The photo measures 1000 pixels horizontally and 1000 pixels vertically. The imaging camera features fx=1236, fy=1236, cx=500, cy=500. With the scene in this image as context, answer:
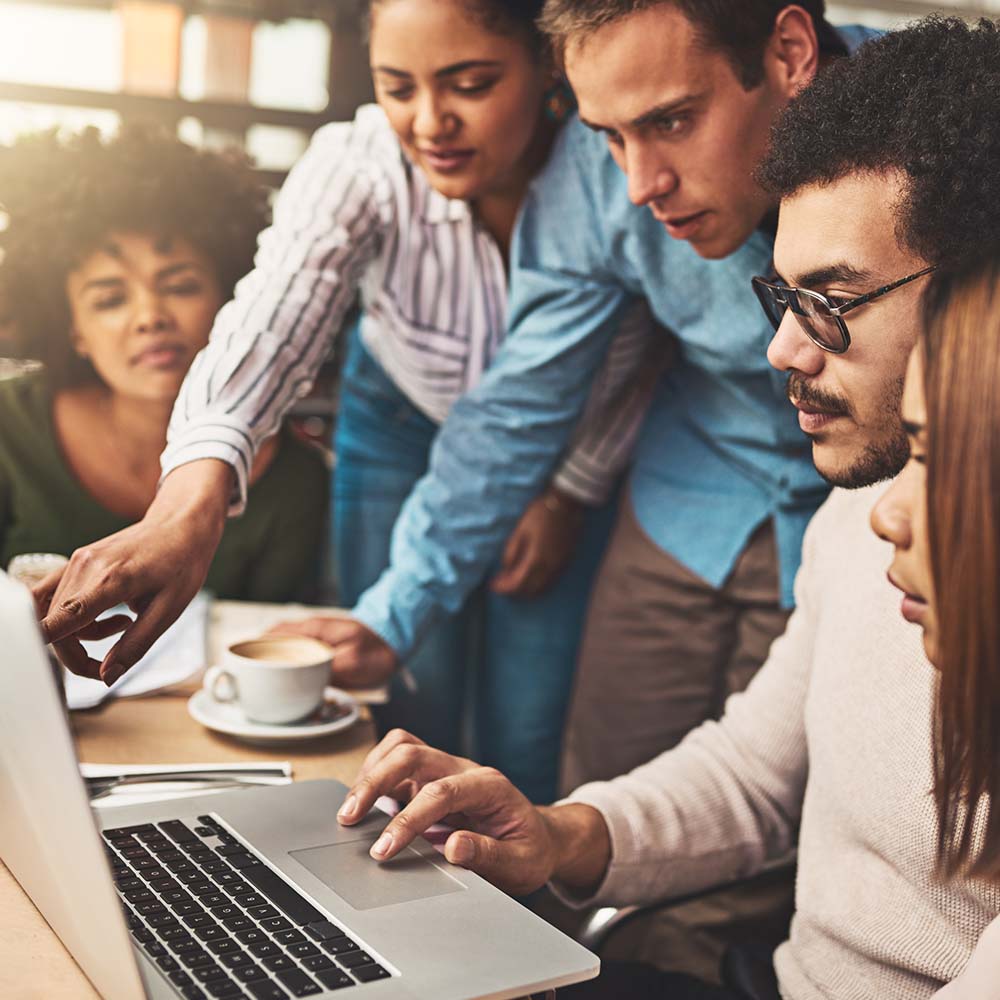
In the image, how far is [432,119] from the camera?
55.9 inches

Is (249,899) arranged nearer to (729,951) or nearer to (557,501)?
(729,951)

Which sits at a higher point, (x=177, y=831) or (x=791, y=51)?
(x=791, y=51)

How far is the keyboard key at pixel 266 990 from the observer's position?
2.20 ft

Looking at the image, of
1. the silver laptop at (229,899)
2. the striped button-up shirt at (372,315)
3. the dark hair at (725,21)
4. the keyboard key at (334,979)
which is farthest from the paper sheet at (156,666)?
the dark hair at (725,21)

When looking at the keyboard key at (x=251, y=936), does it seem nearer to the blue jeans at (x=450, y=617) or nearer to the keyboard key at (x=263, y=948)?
the keyboard key at (x=263, y=948)

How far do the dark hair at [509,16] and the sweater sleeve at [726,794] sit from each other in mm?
672

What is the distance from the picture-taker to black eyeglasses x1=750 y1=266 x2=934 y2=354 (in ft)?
2.98

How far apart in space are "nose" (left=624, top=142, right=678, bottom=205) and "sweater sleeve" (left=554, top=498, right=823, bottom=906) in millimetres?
361

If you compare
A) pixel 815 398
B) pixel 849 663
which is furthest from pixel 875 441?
pixel 849 663

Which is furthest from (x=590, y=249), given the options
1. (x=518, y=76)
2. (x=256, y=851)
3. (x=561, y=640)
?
(x=256, y=851)

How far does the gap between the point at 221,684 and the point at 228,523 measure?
83 cm

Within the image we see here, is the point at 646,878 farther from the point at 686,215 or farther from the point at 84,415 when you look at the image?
the point at 84,415

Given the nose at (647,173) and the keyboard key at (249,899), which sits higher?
the nose at (647,173)

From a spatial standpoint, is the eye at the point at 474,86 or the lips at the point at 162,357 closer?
the eye at the point at 474,86
